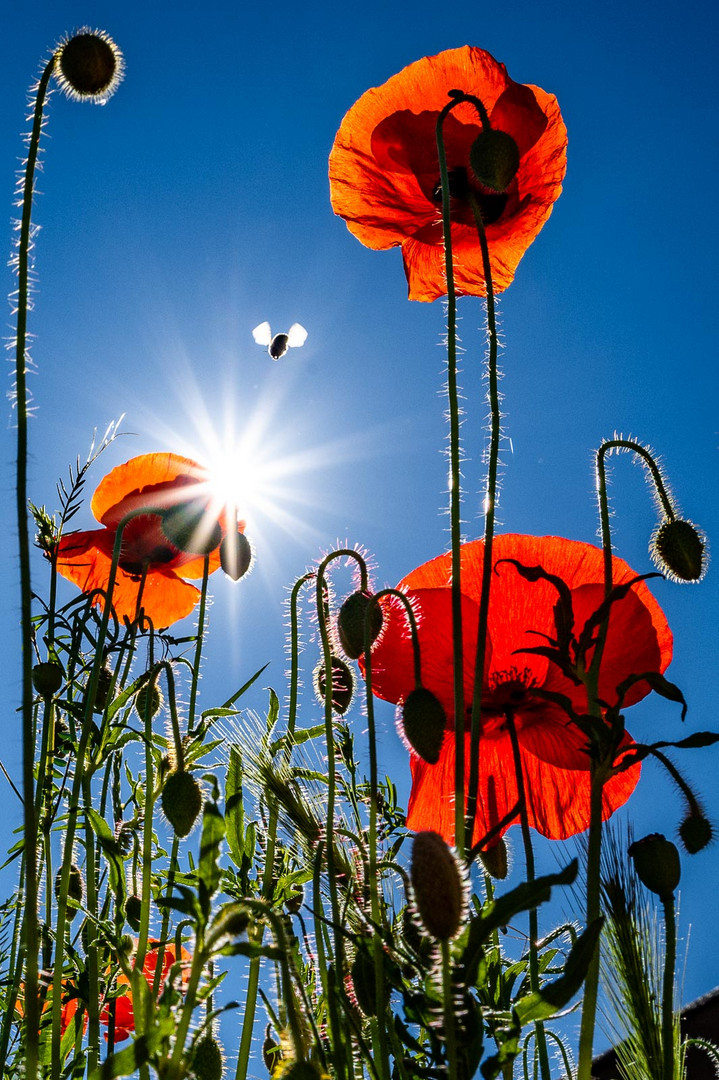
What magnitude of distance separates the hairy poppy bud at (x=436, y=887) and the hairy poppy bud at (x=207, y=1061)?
1.66 ft

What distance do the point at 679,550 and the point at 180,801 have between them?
30.4 inches

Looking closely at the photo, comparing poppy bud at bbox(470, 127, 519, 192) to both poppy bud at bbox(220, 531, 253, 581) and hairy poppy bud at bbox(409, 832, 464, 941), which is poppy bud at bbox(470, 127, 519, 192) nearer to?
poppy bud at bbox(220, 531, 253, 581)

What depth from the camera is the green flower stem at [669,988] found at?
88 centimetres

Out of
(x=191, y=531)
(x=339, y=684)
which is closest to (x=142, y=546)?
(x=191, y=531)

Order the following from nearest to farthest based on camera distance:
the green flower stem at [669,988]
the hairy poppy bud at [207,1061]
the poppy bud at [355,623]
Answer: the green flower stem at [669,988] < the hairy poppy bud at [207,1061] < the poppy bud at [355,623]

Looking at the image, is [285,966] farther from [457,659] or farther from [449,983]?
[457,659]

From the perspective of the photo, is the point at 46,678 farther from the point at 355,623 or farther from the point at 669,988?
the point at 669,988

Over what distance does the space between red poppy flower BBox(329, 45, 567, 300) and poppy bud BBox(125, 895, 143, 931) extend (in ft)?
3.51

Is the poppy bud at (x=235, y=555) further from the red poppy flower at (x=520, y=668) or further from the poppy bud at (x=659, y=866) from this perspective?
the poppy bud at (x=659, y=866)

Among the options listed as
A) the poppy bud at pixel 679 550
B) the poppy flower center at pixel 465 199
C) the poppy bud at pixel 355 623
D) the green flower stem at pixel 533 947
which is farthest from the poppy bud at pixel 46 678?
the poppy flower center at pixel 465 199

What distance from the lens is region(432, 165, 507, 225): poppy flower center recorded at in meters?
1.69

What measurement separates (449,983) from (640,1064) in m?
0.35

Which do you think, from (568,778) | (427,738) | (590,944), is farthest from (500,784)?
(590,944)

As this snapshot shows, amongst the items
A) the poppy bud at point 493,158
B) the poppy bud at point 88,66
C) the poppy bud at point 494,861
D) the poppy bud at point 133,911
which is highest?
the poppy bud at point 88,66
